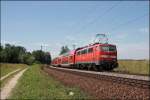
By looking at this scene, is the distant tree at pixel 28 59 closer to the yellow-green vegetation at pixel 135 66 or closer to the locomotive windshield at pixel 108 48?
the yellow-green vegetation at pixel 135 66

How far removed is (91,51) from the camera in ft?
116

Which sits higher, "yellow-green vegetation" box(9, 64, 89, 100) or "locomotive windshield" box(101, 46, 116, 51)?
"locomotive windshield" box(101, 46, 116, 51)

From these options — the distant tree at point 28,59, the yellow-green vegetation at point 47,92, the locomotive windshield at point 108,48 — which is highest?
the locomotive windshield at point 108,48

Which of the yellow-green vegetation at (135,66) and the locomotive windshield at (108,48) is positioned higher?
the locomotive windshield at (108,48)

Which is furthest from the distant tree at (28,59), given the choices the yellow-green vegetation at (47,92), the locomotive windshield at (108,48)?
the yellow-green vegetation at (47,92)

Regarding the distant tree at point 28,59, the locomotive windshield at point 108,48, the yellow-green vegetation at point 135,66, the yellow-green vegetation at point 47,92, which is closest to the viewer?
the yellow-green vegetation at point 47,92

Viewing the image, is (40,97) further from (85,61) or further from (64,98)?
(85,61)

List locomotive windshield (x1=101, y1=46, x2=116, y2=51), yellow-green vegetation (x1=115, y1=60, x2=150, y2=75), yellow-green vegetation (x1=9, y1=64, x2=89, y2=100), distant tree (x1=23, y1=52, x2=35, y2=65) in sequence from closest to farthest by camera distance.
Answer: yellow-green vegetation (x1=9, y1=64, x2=89, y2=100)
locomotive windshield (x1=101, y1=46, x2=116, y2=51)
yellow-green vegetation (x1=115, y1=60, x2=150, y2=75)
distant tree (x1=23, y1=52, x2=35, y2=65)

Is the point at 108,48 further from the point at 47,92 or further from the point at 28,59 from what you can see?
the point at 28,59

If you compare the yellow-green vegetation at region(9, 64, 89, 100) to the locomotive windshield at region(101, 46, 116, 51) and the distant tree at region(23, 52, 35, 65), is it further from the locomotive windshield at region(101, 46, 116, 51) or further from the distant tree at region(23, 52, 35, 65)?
the distant tree at region(23, 52, 35, 65)

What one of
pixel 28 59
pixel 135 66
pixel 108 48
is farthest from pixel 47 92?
pixel 28 59

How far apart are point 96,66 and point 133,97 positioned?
69.2 feet

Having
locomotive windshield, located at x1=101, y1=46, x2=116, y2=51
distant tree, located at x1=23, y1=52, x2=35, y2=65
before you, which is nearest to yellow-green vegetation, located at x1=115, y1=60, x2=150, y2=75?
locomotive windshield, located at x1=101, y1=46, x2=116, y2=51

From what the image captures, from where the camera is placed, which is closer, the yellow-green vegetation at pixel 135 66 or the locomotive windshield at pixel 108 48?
the locomotive windshield at pixel 108 48
